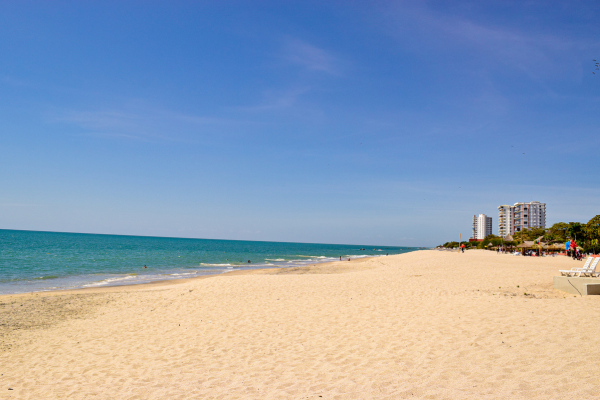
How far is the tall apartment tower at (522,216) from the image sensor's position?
161000mm

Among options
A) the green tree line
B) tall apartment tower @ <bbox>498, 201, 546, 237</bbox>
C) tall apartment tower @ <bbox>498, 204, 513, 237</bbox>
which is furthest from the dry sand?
tall apartment tower @ <bbox>498, 204, 513, 237</bbox>

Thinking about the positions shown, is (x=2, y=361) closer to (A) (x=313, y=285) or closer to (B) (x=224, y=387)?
(B) (x=224, y=387)

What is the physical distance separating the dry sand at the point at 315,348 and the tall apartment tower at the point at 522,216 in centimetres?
17068

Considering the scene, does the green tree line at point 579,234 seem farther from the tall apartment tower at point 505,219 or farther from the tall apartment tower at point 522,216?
the tall apartment tower at point 505,219

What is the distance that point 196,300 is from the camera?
43.6ft

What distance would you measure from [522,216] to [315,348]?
189 m

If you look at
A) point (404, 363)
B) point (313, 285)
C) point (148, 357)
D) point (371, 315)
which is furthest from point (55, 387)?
point (313, 285)

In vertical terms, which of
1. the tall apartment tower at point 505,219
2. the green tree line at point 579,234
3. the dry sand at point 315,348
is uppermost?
the tall apartment tower at point 505,219

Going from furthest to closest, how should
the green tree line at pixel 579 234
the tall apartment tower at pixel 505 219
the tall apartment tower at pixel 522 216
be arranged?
the tall apartment tower at pixel 505 219, the tall apartment tower at pixel 522 216, the green tree line at pixel 579 234

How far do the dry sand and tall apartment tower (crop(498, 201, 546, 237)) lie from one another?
170681 mm

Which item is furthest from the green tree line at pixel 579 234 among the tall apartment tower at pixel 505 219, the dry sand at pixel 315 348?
the tall apartment tower at pixel 505 219

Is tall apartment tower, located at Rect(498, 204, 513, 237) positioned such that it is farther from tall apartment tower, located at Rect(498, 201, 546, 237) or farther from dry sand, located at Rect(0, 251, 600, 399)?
dry sand, located at Rect(0, 251, 600, 399)

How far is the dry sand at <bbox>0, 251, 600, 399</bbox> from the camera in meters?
5.34

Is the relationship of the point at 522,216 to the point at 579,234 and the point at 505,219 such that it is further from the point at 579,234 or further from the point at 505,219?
the point at 579,234
